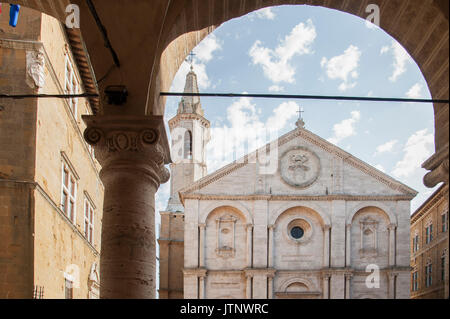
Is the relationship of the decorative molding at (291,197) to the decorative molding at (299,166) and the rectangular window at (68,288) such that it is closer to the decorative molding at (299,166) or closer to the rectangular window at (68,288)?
the decorative molding at (299,166)

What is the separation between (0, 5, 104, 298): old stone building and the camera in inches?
434

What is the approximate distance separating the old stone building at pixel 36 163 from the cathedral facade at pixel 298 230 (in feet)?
67.0

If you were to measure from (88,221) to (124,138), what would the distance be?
1372cm

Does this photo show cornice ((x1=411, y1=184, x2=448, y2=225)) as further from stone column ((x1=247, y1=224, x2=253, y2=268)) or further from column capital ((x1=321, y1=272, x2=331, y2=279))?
stone column ((x1=247, y1=224, x2=253, y2=268))

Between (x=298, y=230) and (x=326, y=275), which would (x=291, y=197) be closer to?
(x=298, y=230)

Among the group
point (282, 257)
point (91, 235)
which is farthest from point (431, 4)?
point (282, 257)

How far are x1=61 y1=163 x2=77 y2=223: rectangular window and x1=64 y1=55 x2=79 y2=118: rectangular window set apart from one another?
1.72 meters

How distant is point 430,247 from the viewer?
39.7 metres

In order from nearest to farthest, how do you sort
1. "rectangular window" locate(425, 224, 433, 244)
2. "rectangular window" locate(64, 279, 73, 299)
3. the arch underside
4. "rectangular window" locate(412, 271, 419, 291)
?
1. the arch underside
2. "rectangular window" locate(64, 279, 73, 299)
3. "rectangular window" locate(425, 224, 433, 244)
4. "rectangular window" locate(412, 271, 419, 291)

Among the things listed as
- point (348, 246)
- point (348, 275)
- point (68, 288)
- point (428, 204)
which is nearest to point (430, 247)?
point (428, 204)

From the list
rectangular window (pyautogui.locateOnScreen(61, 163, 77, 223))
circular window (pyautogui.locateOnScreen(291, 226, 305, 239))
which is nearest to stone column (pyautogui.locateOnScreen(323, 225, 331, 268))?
circular window (pyautogui.locateOnScreen(291, 226, 305, 239))

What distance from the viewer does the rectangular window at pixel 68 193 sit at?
47.2 ft

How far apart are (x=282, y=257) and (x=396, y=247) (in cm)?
668
